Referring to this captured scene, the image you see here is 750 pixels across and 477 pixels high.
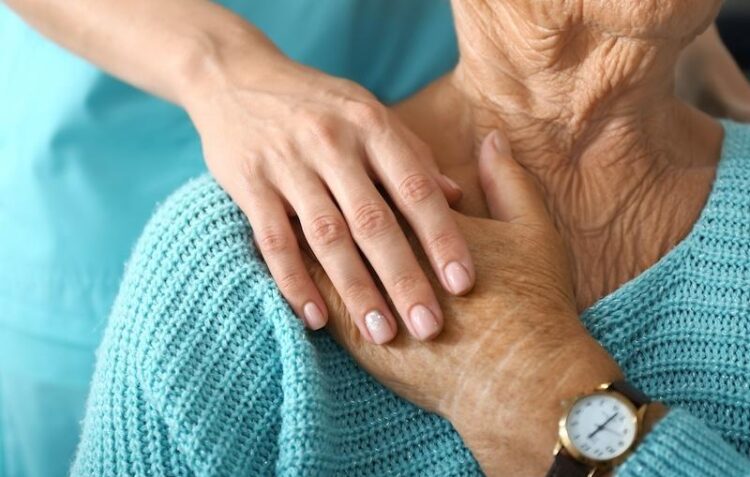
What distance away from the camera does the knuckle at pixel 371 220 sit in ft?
A: 3.55

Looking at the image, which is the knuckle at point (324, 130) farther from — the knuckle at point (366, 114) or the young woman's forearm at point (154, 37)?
the young woman's forearm at point (154, 37)

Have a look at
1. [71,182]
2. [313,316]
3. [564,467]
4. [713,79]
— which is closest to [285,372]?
[313,316]

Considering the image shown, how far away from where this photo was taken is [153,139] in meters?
1.56

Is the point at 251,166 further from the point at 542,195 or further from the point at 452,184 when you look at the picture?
the point at 542,195

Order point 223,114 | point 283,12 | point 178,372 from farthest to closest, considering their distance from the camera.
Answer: point 283,12
point 223,114
point 178,372

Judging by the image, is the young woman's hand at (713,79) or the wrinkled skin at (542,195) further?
the young woman's hand at (713,79)

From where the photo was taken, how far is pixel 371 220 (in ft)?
3.55

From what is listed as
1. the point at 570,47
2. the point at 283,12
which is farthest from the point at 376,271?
the point at 283,12

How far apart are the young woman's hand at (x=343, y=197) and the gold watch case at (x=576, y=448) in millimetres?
167

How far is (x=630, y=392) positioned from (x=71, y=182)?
36.0 inches

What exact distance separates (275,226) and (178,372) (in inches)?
7.7

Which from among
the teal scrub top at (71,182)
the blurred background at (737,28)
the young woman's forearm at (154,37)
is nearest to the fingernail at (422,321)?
the young woman's forearm at (154,37)

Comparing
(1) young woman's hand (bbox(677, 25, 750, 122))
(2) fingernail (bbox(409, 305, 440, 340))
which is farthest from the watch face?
(1) young woman's hand (bbox(677, 25, 750, 122))

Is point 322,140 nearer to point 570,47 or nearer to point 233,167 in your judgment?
point 233,167
